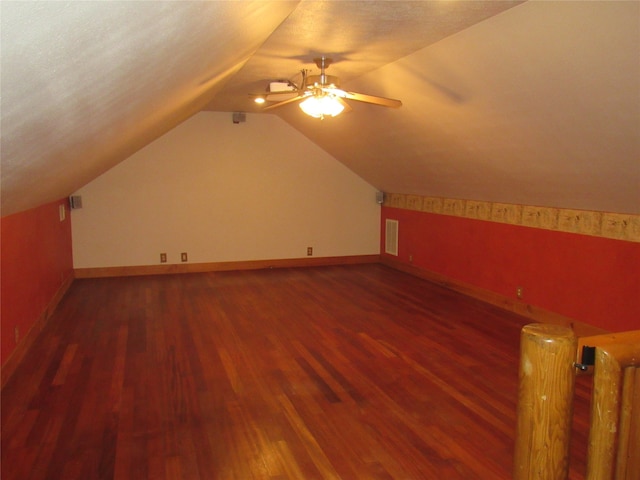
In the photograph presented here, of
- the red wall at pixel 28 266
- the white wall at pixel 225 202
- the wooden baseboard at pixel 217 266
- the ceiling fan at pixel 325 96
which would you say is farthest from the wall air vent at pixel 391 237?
the red wall at pixel 28 266

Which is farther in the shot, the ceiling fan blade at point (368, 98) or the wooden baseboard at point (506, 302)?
the wooden baseboard at point (506, 302)

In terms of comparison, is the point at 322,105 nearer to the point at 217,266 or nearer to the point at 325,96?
the point at 325,96

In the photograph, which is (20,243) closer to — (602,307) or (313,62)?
(313,62)

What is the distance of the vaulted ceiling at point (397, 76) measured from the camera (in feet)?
4.46

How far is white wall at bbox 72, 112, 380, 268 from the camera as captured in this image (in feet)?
23.2

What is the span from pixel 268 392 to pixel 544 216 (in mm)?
3326

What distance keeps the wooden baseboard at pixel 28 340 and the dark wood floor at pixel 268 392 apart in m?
0.07

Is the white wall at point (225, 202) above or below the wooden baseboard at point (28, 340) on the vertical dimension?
above

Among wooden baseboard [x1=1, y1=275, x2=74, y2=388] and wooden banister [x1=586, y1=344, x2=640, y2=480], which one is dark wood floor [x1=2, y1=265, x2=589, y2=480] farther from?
wooden banister [x1=586, y1=344, x2=640, y2=480]

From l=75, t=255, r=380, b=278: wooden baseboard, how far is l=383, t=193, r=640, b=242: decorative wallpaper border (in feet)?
5.35

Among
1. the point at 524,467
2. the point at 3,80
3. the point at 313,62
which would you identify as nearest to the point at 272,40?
→ the point at 313,62

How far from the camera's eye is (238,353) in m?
4.19

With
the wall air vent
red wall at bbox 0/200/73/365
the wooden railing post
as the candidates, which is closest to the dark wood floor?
red wall at bbox 0/200/73/365

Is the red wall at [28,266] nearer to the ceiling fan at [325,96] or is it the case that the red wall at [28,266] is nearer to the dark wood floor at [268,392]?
the dark wood floor at [268,392]
